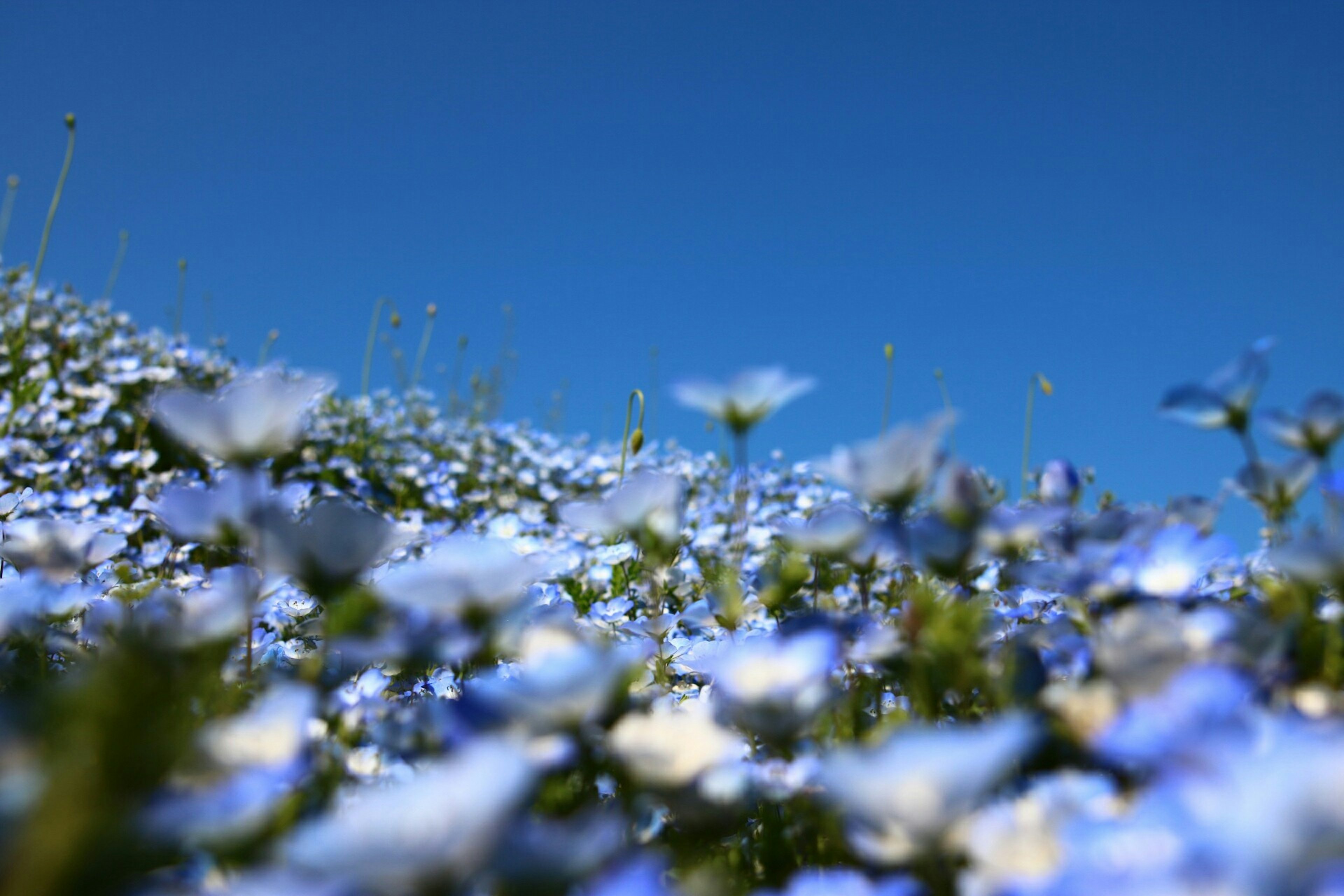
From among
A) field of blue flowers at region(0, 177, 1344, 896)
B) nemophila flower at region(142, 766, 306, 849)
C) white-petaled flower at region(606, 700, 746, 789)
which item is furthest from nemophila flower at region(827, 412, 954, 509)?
nemophila flower at region(142, 766, 306, 849)

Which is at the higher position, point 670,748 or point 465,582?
point 465,582

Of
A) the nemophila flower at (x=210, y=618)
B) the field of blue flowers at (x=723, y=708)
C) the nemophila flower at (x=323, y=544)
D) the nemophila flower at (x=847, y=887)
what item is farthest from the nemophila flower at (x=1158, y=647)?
the nemophila flower at (x=210, y=618)

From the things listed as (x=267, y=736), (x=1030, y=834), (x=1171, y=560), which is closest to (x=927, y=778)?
(x=1030, y=834)

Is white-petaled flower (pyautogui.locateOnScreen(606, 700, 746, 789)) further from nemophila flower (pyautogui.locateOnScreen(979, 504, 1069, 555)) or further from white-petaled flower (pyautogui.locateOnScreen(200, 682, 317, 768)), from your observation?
nemophila flower (pyautogui.locateOnScreen(979, 504, 1069, 555))

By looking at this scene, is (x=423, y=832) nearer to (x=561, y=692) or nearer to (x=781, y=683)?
(x=561, y=692)

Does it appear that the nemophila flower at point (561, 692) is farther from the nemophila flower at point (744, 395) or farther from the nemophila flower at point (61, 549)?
the nemophila flower at point (61, 549)

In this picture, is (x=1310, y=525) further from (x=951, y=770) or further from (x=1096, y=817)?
(x=951, y=770)
